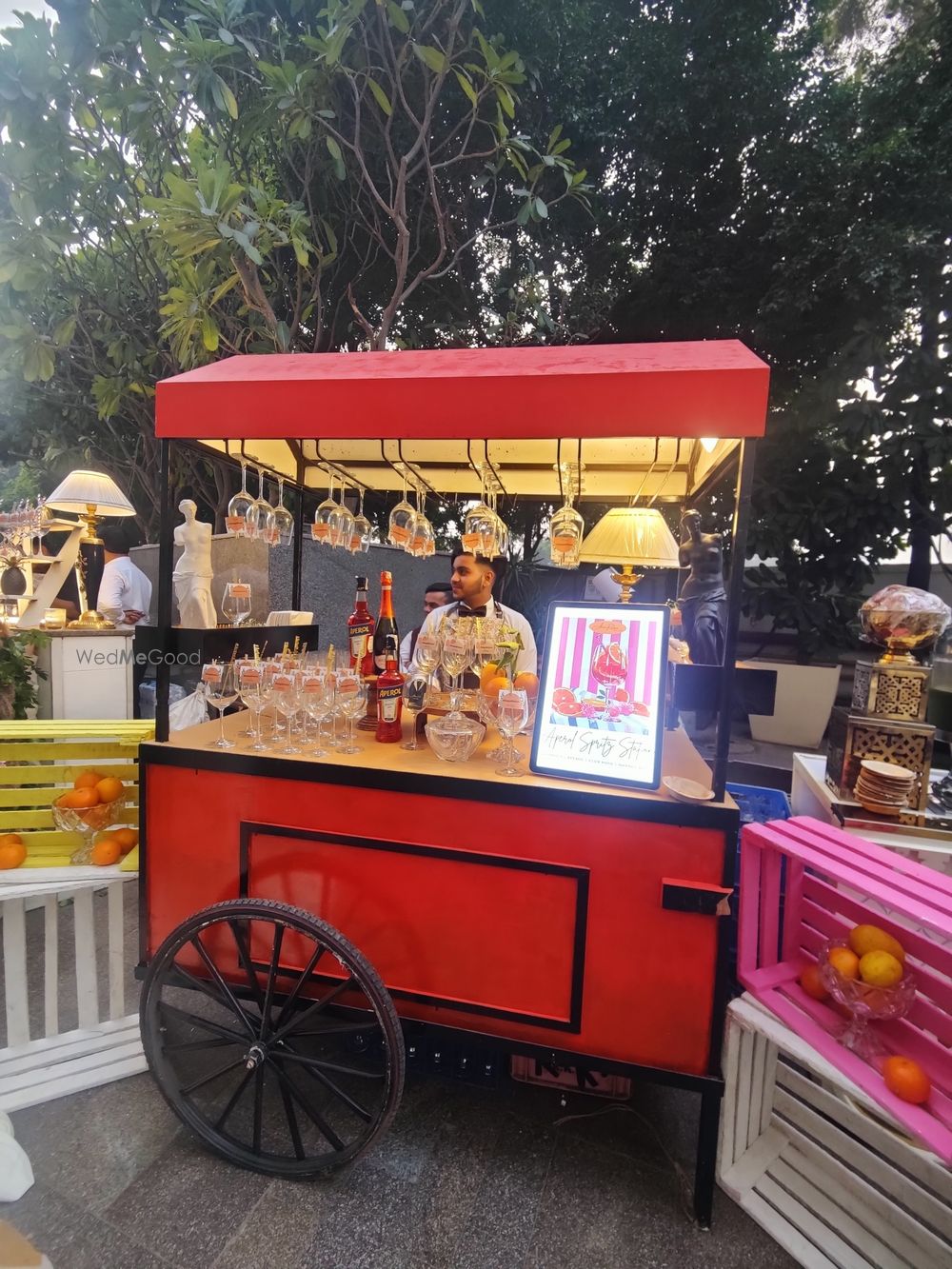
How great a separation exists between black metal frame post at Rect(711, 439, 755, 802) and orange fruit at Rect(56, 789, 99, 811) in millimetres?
2206

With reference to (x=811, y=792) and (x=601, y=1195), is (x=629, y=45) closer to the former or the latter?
(x=811, y=792)

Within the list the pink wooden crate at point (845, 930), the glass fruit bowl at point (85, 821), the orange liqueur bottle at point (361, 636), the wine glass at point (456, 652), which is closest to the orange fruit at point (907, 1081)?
the pink wooden crate at point (845, 930)

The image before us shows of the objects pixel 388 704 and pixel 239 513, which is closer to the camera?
pixel 388 704

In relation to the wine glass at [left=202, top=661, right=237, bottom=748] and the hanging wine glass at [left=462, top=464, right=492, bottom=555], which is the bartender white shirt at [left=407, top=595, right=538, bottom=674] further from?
the wine glass at [left=202, top=661, right=237, bottom=748]

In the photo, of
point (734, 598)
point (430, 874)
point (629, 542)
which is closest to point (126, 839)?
point (430, 874)

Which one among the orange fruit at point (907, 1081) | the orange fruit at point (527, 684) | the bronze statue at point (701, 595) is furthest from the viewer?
the bronze statue at point (701, 595)

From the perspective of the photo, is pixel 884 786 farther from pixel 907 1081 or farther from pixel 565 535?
pixel 565 535

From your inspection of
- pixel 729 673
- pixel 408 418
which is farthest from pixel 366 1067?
pixel 408 418

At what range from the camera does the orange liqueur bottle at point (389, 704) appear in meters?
2.10

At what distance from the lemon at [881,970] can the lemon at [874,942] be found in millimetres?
23

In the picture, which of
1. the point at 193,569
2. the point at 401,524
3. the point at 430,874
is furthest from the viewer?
the point at 193,569

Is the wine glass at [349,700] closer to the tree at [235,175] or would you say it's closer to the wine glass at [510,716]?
the wine glass at [510,716]

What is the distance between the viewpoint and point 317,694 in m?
2.00

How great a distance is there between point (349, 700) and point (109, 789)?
1002 mm
